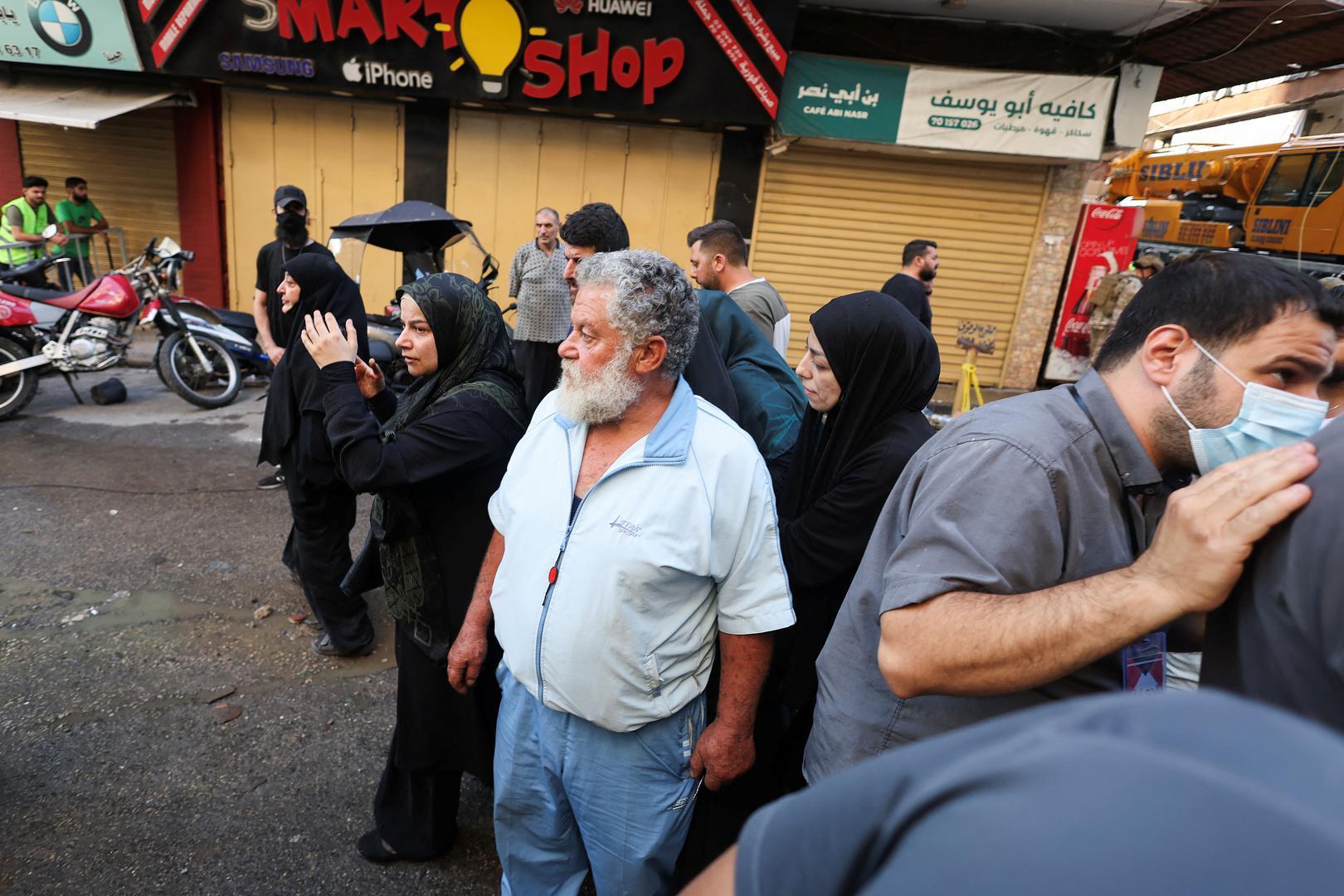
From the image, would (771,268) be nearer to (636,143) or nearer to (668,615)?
(636,143)

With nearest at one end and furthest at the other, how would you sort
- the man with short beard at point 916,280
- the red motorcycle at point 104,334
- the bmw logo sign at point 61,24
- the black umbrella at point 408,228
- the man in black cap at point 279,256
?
1. the man in black cap at point 279,256
2. the man with short beard at point 916,280
3. the black umbrella at point 408,228
4. the red motorcycle at point 104,334
5. the bmw logo sign at point 61,24

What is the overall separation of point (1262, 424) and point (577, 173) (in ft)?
30.7

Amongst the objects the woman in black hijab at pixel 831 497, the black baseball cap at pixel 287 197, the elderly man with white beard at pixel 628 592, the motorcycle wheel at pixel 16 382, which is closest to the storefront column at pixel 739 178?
the black baseball cap at pixel 287 197

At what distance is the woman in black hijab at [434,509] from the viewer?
7.62 feet

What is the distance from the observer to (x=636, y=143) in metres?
9.62

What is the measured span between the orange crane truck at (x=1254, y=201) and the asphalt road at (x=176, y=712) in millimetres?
10876

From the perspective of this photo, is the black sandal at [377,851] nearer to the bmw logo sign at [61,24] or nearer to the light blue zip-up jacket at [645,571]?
the light blue zip-up jacket at [645,571]

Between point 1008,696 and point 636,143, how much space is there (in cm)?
933

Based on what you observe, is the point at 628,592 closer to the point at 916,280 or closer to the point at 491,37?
the point at 916,280

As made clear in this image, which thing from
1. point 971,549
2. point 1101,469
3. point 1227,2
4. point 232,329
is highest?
point 1227,2

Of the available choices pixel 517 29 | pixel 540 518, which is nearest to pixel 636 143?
pixel 517 29

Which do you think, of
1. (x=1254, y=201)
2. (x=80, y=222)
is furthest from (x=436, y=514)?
(x=1254, y=201)

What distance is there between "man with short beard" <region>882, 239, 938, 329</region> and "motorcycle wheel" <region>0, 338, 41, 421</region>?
23.1 ft

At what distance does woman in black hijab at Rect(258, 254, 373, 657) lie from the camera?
11.0 ft
